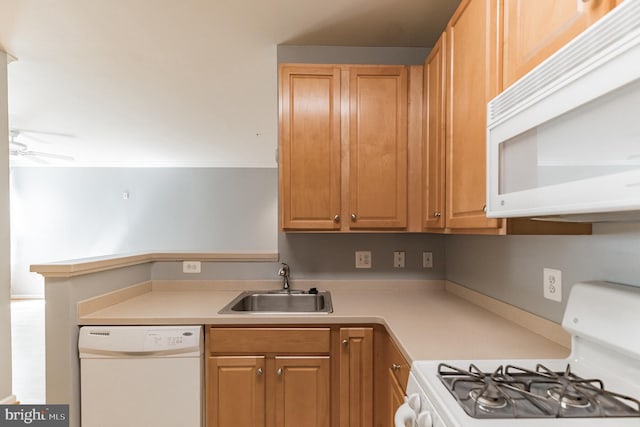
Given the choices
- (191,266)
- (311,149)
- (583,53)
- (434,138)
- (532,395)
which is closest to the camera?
(583,53)

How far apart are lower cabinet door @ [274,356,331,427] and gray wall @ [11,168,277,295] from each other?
4.12 metres

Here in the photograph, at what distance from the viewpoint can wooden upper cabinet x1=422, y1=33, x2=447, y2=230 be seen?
5.47 feet

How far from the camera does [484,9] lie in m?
1.25

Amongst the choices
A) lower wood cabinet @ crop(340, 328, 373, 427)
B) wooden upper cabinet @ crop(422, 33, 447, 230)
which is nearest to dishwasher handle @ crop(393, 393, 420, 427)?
lower wood cabinet @ crop(340, 328, 373, 427)

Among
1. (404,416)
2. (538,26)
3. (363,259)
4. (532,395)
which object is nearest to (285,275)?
(363,259)

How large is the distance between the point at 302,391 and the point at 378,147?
1372mm

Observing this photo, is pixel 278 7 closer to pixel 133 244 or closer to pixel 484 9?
pixel 484 9

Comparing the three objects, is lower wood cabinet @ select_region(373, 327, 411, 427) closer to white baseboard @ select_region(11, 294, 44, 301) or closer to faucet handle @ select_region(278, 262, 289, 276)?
faucet handle @ select_region(278, 262, 289, 276)

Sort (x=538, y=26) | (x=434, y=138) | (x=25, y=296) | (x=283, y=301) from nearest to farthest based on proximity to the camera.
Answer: (x=538, y=26) < (x=434, y=138) < (x=283, y=301) < (x=25, y=296)

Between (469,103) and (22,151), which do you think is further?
(22,151)

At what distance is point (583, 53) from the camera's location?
662 mm

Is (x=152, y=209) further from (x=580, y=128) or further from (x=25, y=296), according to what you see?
(x=580, y=128)

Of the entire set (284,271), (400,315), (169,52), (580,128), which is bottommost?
(400,315)

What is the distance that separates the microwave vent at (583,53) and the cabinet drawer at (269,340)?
4.12 feet
